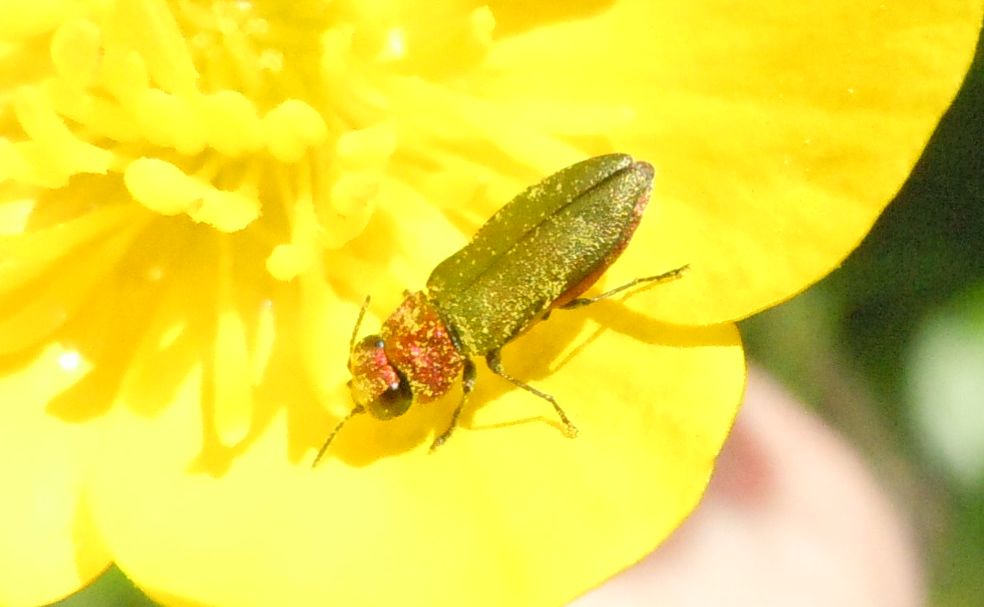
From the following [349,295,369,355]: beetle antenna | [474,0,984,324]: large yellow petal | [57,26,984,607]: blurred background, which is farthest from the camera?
[57,26,984,607]: blurred background

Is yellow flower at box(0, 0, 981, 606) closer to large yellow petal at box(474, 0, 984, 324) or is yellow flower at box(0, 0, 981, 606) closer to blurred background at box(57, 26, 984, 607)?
large yellow petal at box(474, 0, 984, 324)

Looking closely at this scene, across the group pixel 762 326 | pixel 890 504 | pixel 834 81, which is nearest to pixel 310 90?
pixel 834 81

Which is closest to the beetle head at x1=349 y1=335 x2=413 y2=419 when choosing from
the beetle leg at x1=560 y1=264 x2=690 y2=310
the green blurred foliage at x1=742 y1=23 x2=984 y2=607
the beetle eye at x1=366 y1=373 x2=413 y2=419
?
the beetle eye at x1=366 y1=373 x2=413 y2=419

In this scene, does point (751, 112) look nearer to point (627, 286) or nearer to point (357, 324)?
point (627, 286)

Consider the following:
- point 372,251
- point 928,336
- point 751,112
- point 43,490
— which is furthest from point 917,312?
point 43,490

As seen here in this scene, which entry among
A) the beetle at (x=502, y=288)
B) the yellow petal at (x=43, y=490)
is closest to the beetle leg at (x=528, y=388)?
the beetle at (x=502, y=288)

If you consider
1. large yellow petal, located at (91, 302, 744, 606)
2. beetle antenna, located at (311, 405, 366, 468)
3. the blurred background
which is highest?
beetle antenna, located at (311, 405, 366, 468)

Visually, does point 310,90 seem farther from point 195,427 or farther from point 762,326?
point 762,326
